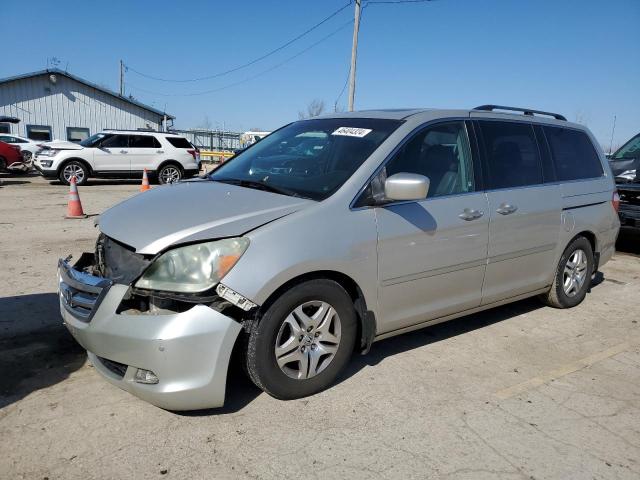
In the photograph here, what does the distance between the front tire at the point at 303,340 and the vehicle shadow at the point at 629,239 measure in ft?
Result: 19.6

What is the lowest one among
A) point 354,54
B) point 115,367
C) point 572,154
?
point 115,367

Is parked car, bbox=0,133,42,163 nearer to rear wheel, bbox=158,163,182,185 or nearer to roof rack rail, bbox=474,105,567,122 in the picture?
rear wheel, bbox=158,163,182,185

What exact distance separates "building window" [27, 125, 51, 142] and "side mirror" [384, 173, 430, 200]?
90.4 ft

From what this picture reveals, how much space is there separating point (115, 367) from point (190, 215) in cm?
95

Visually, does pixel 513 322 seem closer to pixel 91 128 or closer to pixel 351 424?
pixel 351 424

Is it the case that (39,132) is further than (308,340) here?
Yes

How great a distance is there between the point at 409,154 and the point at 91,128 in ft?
93.0

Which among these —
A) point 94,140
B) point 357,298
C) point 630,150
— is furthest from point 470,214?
point 94,140

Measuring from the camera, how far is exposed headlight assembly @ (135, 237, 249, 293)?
264 cm

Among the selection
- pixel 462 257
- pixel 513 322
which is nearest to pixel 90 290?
pixel 462 257

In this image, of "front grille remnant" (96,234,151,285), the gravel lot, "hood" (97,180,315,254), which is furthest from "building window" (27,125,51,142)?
Result: "front grille remnant" (96,234,151,285)

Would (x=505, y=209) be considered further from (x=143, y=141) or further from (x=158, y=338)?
(x=143, y=141)

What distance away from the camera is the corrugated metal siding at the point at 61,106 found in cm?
2577

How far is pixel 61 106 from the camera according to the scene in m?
26.9
